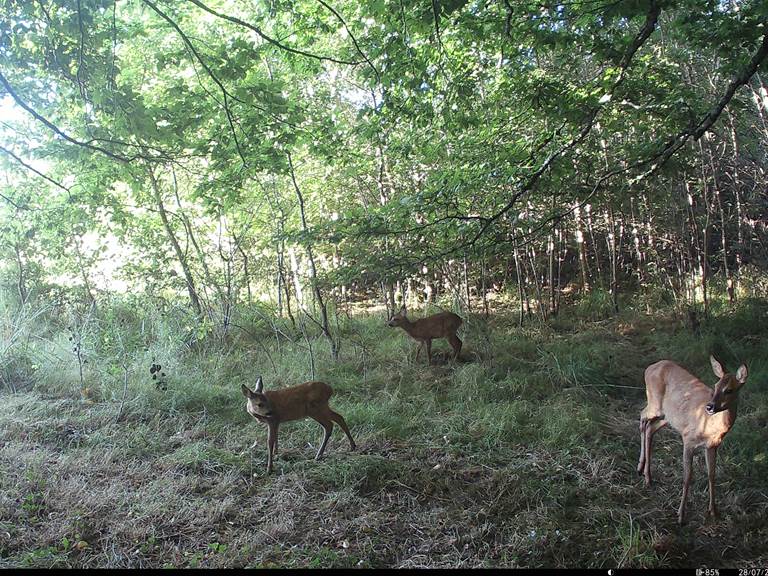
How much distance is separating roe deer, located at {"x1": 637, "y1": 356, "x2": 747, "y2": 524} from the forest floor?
0.82 feet

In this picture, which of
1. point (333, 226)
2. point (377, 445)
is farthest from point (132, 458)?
point (333, 226)

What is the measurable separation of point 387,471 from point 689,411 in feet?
7.11

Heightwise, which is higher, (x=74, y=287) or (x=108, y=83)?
(x=108, y=83)

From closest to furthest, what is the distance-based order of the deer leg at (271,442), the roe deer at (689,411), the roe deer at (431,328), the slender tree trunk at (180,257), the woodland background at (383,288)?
the roe deer at (689,411) < the woodland background at (383,288) < the deer leg at (271,442) < the roe deer at (431,328) < the slender tree trunk at (180,257)

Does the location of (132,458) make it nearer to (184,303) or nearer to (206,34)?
(184,303)

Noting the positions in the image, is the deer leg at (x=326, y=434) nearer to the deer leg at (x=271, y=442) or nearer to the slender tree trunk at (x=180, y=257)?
the deer leg at (x=271, y=442)

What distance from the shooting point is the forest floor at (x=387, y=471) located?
3.21 metres

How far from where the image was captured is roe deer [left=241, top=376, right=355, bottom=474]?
13.8 feet

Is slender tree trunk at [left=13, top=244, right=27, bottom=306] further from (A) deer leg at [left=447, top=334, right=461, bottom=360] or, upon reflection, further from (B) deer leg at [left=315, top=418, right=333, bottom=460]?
(A) deer leg at [left=447, top=334, right=461, bottom=360]

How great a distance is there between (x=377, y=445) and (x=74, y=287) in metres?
6.01

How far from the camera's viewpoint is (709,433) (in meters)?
3.48

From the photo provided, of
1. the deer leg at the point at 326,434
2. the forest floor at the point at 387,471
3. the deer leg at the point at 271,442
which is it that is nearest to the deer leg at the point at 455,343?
the forest floor at the point at 387,471

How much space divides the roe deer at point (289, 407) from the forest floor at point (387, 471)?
0.23m

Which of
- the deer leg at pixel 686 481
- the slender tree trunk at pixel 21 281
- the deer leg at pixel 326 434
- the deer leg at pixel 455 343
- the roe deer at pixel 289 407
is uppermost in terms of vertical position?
the slender tree trunk at pixel 21 281
